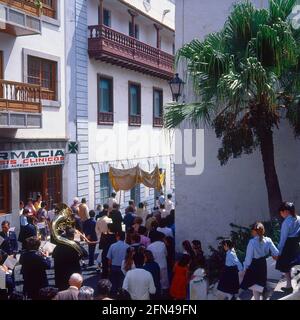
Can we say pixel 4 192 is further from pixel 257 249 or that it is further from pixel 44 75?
pixel 257 249

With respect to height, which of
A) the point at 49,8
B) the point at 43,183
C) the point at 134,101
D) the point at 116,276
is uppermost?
the point at 49,8

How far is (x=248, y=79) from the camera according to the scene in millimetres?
9406

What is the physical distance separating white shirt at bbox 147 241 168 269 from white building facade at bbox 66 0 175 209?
9124 mm

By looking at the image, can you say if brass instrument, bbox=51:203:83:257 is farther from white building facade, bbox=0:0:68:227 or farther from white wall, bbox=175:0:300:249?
white building facade, bbox=0:0:68:227

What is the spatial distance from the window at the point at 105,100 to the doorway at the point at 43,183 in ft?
11.8

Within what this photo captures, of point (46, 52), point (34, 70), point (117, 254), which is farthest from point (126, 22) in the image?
point (117, 254)

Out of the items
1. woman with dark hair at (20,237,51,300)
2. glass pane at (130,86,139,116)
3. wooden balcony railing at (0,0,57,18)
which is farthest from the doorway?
woman with dark hair at (20,237,51,300)

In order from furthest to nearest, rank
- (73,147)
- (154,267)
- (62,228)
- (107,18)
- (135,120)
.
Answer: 1. (135,120)
2. (107,18)
3. (73,147)
4. (62,228)
5. (154,267)

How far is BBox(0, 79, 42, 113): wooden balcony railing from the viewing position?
47.9 ft

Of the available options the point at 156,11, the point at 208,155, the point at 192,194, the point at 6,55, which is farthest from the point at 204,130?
the point at 156,11

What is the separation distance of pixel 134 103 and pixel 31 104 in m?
9.30

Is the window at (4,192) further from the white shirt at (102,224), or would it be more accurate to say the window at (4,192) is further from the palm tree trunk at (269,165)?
the palm tree trunk at (269,165)

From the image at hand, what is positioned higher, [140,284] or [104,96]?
[104,96]

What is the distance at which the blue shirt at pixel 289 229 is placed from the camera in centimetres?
767
